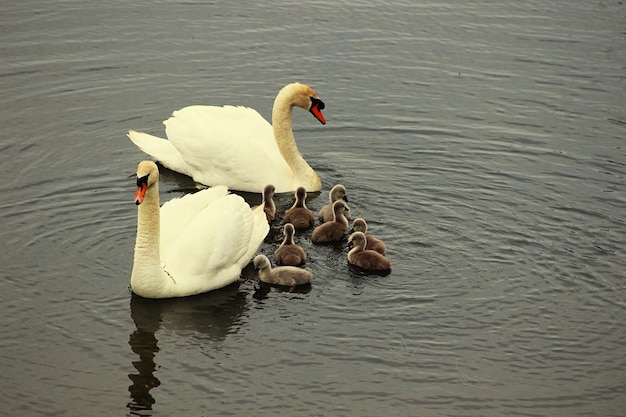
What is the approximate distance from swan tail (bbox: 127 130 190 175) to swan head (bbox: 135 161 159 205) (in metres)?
4.10

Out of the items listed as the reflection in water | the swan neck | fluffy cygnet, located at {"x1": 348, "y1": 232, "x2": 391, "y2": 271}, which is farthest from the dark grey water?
the swan neck

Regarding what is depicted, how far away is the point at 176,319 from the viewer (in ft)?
40.4

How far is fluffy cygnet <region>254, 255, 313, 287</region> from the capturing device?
12.9 m

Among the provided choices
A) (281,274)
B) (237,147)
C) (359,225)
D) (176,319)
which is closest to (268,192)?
(237,147)

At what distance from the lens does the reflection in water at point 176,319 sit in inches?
445

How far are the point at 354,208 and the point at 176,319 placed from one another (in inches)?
149

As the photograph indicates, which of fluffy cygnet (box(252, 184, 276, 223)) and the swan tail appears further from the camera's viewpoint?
the swan tail

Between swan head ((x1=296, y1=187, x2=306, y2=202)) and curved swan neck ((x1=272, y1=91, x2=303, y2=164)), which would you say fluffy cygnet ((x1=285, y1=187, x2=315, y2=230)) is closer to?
swan head ((x1=296, y1=187, x2=306, y2=202))

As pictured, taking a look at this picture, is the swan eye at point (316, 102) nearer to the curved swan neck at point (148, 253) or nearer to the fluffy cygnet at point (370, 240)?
the fluffy cygnet at point (370, 240)

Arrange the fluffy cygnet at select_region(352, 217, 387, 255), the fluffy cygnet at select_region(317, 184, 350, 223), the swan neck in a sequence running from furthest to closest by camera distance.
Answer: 1. the swan neck
2. the fluffy cygnet at select_region(317, 184, 350, 223)
3. the fluffy cygnet at select_region(352, 217, 387, 255)

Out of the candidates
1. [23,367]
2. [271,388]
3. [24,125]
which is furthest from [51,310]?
[24,125]

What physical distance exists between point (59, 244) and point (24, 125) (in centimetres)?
444

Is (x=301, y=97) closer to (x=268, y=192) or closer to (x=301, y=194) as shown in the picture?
(x=268, y=192)

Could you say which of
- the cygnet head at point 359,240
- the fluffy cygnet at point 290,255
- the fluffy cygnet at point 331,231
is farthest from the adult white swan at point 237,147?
the cygnet head at point 359,240
